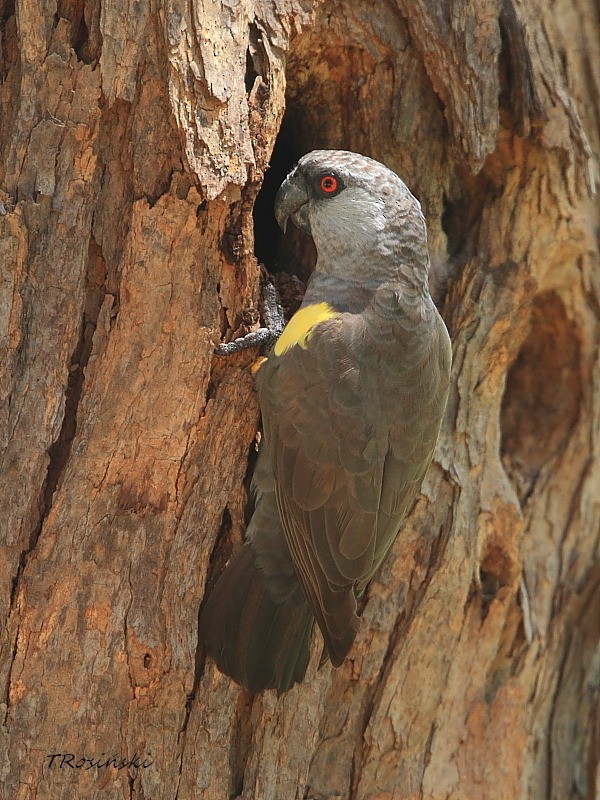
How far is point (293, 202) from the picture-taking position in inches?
120

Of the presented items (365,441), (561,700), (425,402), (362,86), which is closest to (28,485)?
(365,441)

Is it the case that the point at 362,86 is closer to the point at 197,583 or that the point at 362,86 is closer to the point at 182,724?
the point at 197,583

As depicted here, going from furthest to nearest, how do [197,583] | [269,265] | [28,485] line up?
[269,265], [197,583], [28,485]

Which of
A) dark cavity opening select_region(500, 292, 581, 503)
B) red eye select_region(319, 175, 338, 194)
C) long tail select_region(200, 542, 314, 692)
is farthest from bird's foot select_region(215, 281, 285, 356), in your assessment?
dark cavity opening select_region(500, 292, 581, 503)

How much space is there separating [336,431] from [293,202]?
924 mm

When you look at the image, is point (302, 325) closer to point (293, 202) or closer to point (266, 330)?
point (266, 330)

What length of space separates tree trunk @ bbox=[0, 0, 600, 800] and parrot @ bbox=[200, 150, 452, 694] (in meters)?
0.13

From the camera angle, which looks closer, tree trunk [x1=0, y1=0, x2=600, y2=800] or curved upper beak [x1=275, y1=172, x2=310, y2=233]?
tree trunk [x1=0, y1=0, x2=600, y2=800]

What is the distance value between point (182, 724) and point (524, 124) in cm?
263

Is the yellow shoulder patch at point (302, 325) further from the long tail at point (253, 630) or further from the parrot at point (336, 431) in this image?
the long tail at point (253, 630)

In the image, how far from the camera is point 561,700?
369cm

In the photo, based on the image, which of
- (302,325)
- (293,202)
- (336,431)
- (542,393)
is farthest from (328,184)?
(542,393)

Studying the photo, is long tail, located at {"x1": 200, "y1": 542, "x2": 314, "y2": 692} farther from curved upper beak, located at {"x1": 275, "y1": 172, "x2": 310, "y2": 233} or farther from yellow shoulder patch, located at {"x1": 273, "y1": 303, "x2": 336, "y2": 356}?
curved upper beak, located at {"x1": 275, "y1": 172, "x2": 310, "y2": 233}

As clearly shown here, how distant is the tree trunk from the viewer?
2.61m
